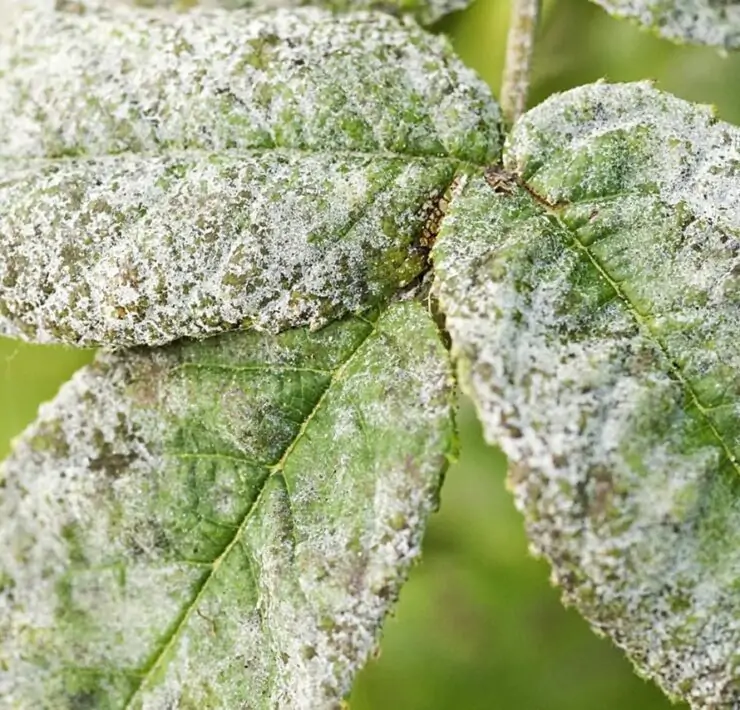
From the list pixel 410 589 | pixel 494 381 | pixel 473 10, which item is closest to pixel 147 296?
pixel 494 381

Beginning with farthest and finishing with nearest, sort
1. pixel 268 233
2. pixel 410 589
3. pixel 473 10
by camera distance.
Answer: pixel 410 589 → pixel 473 10 → pixel 268 233

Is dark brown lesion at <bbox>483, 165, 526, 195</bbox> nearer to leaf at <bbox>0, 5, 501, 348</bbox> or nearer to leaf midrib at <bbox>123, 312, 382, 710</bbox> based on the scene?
leaf at <bbox>0, 5, 501, 348</bbox>

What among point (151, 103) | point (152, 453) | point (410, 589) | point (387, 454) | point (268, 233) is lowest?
point (410, 589)

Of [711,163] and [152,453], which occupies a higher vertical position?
[711,163]

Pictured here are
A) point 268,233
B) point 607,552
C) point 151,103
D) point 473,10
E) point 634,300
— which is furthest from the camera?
point 473,10

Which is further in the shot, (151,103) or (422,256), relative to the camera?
(151,103)

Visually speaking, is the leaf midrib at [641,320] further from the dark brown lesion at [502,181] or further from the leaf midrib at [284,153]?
the leaf midrib at [284,153]

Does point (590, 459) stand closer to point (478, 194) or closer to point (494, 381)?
point (494, 381)

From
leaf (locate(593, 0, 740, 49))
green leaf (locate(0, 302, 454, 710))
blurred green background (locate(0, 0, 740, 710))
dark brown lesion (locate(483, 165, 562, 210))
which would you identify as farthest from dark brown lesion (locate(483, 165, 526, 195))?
blurred green background (locate(0, 0, 740, 710))
